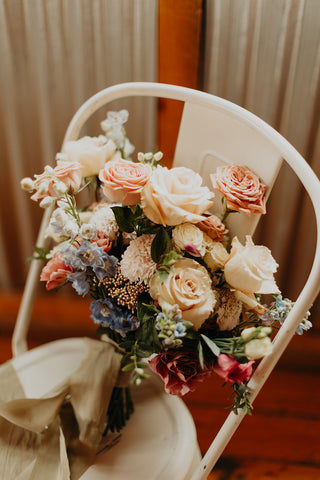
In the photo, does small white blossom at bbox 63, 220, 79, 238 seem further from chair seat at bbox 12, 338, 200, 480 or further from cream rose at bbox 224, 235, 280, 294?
chair seat at bbox 12, 338, 200, 480

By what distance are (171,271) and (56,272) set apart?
0.78 feet

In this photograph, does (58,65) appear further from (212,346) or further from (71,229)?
(212,346)

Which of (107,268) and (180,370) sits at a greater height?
(107,268)

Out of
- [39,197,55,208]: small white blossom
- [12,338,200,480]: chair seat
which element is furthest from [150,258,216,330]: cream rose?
[12,338,200,480]: chair seat

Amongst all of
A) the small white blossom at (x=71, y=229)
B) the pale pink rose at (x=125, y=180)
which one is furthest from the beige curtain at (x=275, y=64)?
the small white blossom at (x=71, y=229)

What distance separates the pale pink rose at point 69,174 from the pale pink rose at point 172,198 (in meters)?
0.16

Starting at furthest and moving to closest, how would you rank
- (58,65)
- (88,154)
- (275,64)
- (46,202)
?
(58,65)
(275,64)
(88,154)
(46,202)

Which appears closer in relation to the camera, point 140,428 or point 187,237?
point 187,237

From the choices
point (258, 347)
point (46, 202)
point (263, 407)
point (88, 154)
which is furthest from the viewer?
point (263, 407)

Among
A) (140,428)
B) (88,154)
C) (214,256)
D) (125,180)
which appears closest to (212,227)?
(214,256)

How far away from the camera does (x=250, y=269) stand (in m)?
0.64

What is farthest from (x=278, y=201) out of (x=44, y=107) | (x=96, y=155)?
(x=44, y=107)

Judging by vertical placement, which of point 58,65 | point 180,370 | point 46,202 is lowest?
point 180,370

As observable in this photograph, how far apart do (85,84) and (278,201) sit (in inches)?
26.7
